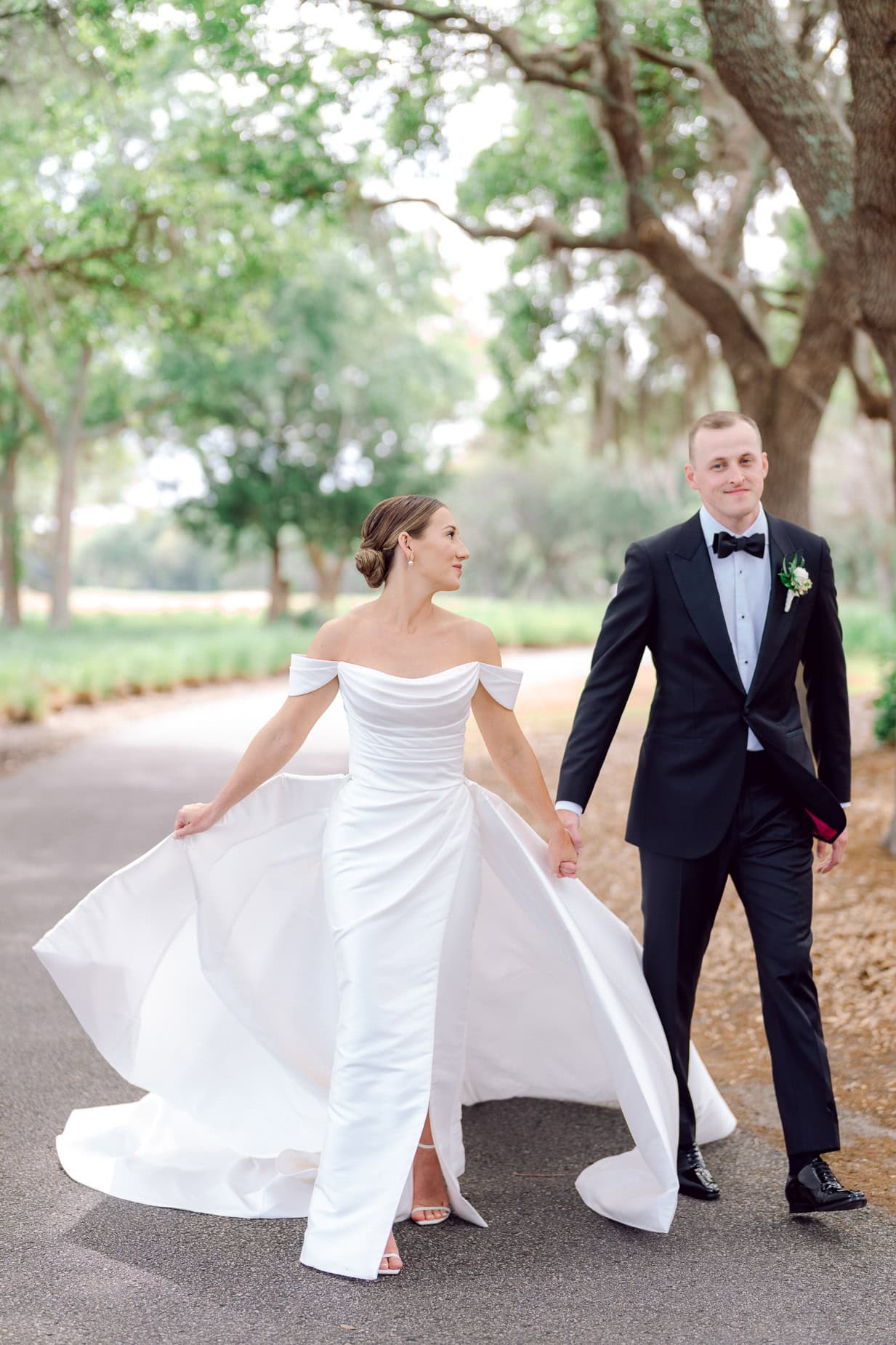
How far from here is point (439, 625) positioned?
3.93 meters

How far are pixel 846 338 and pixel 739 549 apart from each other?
6.83m

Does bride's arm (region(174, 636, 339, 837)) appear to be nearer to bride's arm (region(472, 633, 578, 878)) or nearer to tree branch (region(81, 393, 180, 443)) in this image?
bride's arm (region(472, 633, 578, 878))

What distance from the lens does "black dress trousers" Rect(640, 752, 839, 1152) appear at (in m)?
3.70

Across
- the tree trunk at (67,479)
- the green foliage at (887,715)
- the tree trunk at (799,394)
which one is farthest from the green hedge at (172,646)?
the tree trunk at (799,394)

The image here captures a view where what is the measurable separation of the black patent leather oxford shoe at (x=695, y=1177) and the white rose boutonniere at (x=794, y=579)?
5.56 ft

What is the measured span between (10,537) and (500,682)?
3394 cm

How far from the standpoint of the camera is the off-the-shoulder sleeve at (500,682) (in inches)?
157

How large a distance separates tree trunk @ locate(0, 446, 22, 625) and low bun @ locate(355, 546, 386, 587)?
32005 mm

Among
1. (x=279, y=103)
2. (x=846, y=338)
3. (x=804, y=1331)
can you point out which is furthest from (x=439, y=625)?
(x=279, y=103)

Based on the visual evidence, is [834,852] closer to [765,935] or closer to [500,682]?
[765,935]

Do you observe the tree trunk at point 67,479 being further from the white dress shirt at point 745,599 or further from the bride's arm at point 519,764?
the white dress shirt at point 745,599

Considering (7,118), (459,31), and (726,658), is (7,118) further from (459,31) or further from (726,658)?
(726,658)

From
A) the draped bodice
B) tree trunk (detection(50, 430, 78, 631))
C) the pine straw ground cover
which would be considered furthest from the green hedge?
the draped bodice

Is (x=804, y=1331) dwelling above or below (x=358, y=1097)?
below
